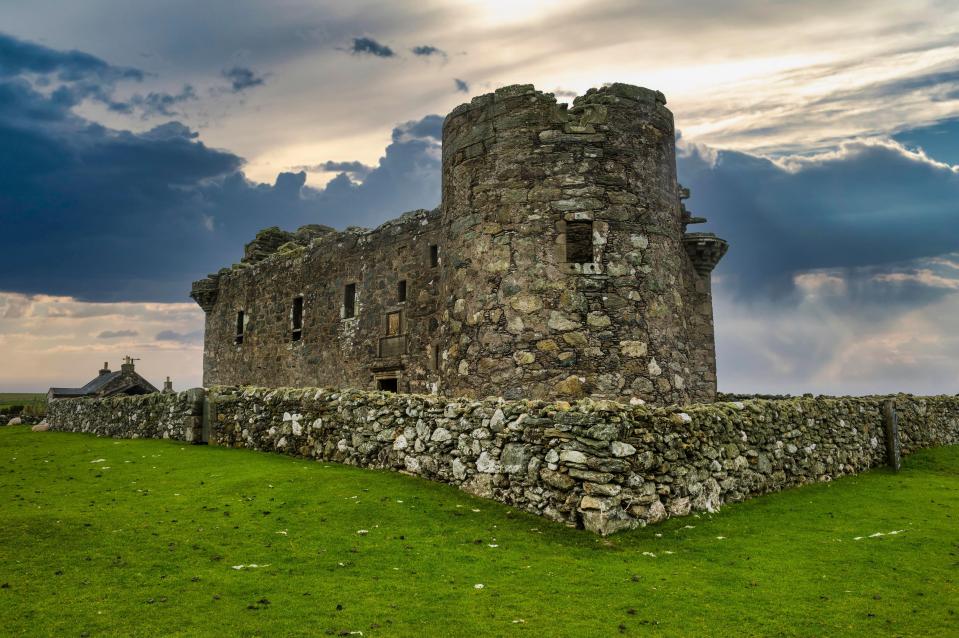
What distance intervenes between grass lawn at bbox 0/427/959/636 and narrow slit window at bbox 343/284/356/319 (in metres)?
10.4

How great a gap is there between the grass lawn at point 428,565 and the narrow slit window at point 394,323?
8.22 meters

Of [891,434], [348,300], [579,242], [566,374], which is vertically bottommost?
[891,434]

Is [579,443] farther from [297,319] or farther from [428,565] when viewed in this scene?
[297,319]

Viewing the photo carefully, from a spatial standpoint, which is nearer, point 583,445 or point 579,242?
point 583,445

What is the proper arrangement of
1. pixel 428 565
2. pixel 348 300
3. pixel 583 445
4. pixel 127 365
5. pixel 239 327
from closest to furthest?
pixel 428 565, pixel 583 445, pixel 348 300, pixel 239 327, pixel 127 365

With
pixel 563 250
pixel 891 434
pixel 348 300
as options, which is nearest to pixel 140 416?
pixel 348 300

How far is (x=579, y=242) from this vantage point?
13453 mm

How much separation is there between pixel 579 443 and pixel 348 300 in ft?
46.6

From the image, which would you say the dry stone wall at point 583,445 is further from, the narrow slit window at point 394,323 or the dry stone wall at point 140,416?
the narrow slit window at point 394,323

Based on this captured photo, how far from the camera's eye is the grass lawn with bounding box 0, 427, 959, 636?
20.6 ft

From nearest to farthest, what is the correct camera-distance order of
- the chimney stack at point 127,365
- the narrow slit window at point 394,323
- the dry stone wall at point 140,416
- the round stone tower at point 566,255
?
the round stone tower at point 566,255
the dry stone wall at point 140,416
the narrow slit window at point 394,323
the chimney stack at point 127,365

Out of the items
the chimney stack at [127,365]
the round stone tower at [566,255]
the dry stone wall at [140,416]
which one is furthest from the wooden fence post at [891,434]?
the chimney stack at [127,365]

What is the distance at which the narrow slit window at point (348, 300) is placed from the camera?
72.2ft

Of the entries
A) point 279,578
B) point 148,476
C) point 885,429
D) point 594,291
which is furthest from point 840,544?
point 148,476
